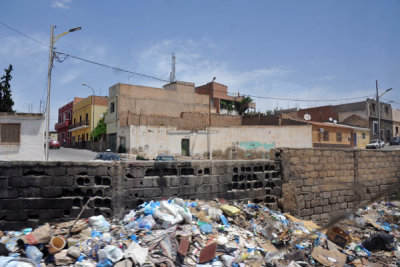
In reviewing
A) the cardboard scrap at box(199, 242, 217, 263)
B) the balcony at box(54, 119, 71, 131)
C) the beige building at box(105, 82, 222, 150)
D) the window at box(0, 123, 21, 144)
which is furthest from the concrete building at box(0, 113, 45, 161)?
the balcony at box(54, 119, 71, 131)

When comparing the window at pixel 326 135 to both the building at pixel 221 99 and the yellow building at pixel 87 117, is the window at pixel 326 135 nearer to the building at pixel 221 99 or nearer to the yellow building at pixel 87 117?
the building at pixel 221 99

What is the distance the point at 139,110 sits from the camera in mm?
30938

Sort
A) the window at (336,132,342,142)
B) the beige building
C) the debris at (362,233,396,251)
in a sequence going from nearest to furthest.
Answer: the debris at (362,233,396,251) → the beige building → the window at (336,132,342,142)

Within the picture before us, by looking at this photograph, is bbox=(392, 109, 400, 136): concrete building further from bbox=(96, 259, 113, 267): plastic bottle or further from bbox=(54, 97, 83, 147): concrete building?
bbox=(96, 259, 113, 267): plastic bottle

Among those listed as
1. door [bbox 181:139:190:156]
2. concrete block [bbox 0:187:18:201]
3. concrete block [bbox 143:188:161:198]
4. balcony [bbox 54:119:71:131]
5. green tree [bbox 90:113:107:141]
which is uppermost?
balcony [bbox 54:119:71:131]

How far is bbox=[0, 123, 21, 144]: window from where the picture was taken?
15055 millimetres

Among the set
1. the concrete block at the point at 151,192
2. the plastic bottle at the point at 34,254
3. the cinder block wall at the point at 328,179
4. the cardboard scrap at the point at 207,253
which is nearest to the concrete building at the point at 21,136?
the concrete block at the point at 151,192

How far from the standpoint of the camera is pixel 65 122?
4619 cm

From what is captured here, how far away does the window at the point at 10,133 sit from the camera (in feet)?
49.4

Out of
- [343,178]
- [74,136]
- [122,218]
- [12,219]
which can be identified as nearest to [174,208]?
[122,218]

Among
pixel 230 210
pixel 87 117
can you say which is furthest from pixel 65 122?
pixel 230 210

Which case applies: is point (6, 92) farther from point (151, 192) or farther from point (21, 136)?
point (151, 192)

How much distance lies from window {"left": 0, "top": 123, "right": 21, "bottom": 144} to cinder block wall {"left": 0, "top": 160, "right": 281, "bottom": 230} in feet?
40.6

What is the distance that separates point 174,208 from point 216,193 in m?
1.65
